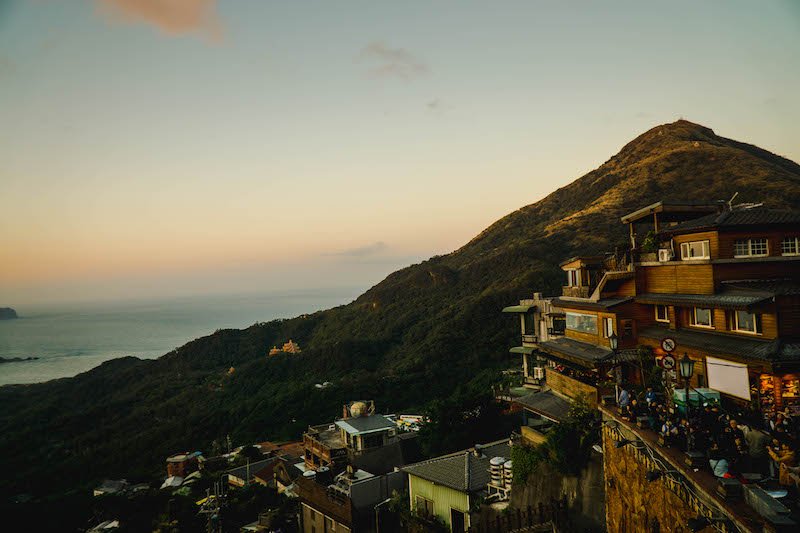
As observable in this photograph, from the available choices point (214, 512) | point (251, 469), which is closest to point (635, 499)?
point (214, 512)

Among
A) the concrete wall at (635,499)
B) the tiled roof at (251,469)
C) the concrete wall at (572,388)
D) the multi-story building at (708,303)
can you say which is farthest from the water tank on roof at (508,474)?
the tiled roof at (251,469)

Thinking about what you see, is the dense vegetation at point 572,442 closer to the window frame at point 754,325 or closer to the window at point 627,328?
the window frame at point 754,325

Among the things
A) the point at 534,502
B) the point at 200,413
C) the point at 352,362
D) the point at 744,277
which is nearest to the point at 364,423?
the point at 534,502

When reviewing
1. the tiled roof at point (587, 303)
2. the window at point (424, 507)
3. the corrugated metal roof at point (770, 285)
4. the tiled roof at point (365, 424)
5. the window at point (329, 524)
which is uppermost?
the corrugated metal roof at point (770, 285)

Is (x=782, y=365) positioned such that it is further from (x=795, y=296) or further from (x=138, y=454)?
(x=138, y=454)

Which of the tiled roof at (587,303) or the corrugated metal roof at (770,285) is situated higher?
the corrugated metal roof at (770,285)

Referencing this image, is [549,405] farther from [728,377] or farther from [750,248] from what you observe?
[750,248]
